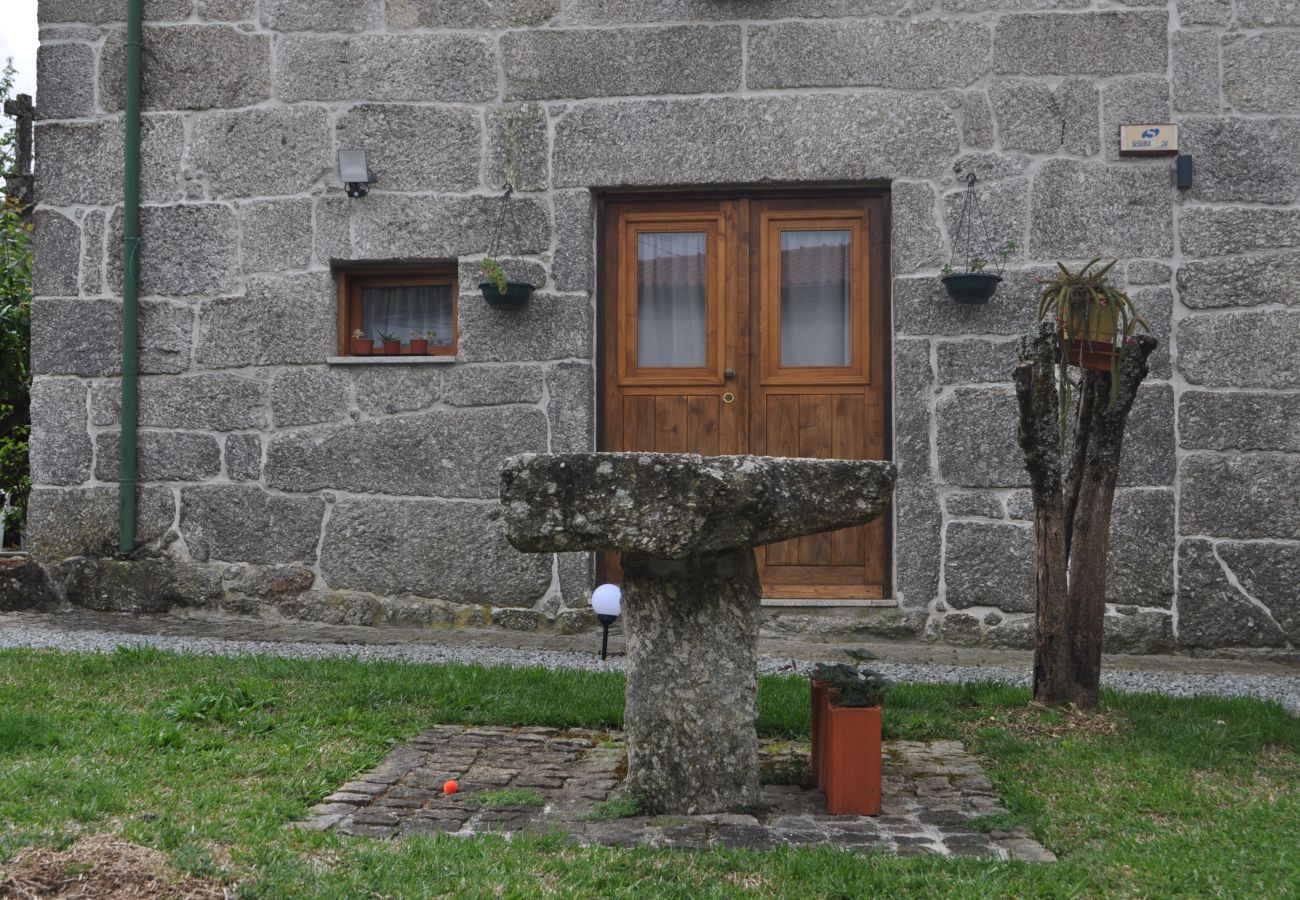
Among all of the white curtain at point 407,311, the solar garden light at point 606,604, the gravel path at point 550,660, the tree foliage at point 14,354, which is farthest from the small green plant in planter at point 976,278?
the tree foliage at point 14,354

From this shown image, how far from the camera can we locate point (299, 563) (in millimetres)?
6648

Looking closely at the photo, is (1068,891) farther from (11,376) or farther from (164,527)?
(11,376)

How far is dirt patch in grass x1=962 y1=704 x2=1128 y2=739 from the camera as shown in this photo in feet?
14.1

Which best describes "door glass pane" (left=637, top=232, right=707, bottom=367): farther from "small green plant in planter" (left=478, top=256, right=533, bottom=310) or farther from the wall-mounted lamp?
the wall-mounted lamp

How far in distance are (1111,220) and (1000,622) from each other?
2079 millimetres

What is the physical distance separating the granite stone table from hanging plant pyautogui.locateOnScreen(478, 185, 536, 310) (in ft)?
10.5

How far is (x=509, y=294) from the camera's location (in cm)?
642

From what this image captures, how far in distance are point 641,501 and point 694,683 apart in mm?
619

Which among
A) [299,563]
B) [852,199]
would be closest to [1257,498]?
[852,199]

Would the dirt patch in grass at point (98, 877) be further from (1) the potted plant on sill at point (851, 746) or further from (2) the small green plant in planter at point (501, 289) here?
(2) the small green plant in planter at point (501, 289)

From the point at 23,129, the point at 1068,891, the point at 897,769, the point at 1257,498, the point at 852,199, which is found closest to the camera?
the point at 1068,891

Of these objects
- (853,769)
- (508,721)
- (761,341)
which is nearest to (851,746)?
(853,769)

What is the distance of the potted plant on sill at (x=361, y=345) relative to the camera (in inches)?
266

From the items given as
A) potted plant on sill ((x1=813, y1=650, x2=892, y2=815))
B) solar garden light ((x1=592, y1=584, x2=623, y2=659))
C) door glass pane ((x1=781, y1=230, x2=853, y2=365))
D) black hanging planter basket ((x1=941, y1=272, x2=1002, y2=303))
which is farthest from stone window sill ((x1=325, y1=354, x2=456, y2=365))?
potted plant on sill ((x1=813, y1=650, x2=892, y2=815))
